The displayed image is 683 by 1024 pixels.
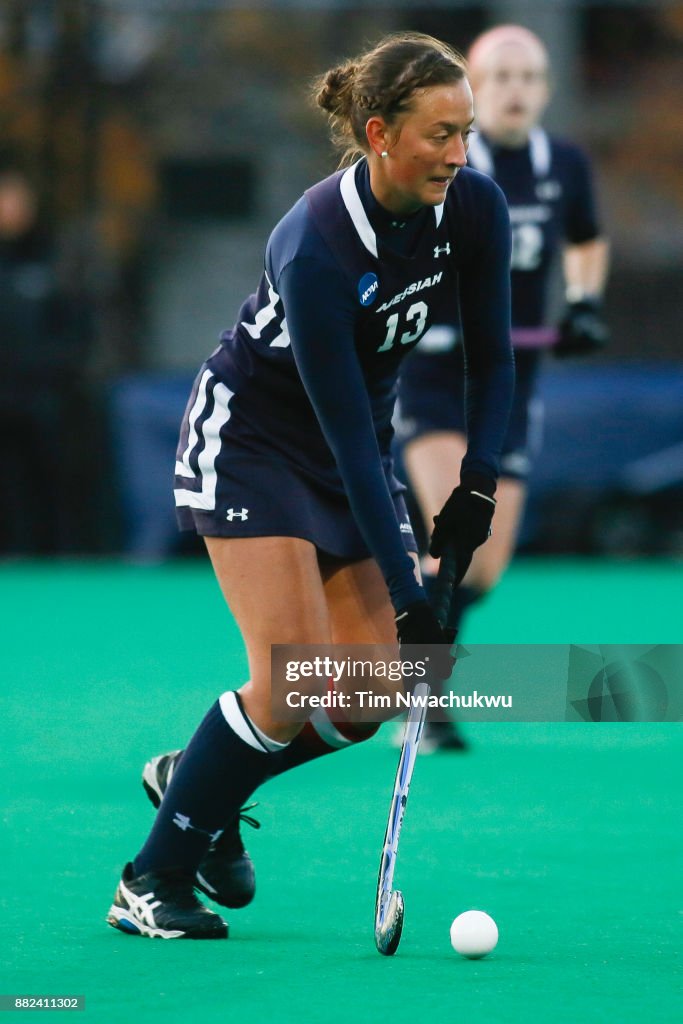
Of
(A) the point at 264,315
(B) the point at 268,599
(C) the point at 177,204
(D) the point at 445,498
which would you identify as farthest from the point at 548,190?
(C) the point at 177,204

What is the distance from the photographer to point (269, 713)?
3166mm

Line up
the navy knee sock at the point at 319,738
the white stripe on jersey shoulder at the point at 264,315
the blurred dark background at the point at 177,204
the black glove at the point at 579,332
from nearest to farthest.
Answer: the white stripe on jersey shoulder at the point at 264,315 < the navy knee sock at the point at 319,738 < the black glove at the point at 579,332 < the blurred dark background at the point at 177,204

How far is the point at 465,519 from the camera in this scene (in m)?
3.11

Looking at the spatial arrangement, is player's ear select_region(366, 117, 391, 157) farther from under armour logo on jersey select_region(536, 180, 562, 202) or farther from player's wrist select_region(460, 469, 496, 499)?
under armour logo on jersey select_region(536, 180, 562, 202)

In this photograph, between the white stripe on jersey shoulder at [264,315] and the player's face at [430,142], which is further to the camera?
the white stripe on jersey shoulder at [264,315]

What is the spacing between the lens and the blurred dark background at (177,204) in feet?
31.5

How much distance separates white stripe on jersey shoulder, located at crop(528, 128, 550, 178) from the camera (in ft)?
17.7

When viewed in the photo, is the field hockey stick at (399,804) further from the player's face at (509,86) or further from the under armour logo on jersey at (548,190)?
the under armour logo on jersey at (548,190)

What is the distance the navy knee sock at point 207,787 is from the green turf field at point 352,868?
0.16 metres

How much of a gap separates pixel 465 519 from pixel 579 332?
274 cm

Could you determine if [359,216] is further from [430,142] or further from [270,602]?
[270,602]

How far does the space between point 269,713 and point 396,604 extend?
356 millimetres

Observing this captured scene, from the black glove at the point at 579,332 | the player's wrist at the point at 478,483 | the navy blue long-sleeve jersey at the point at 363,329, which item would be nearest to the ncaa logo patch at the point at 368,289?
the navy blue long-sleeve jersey at the point at 363,329

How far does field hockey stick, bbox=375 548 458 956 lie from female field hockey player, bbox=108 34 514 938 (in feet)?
0.25
